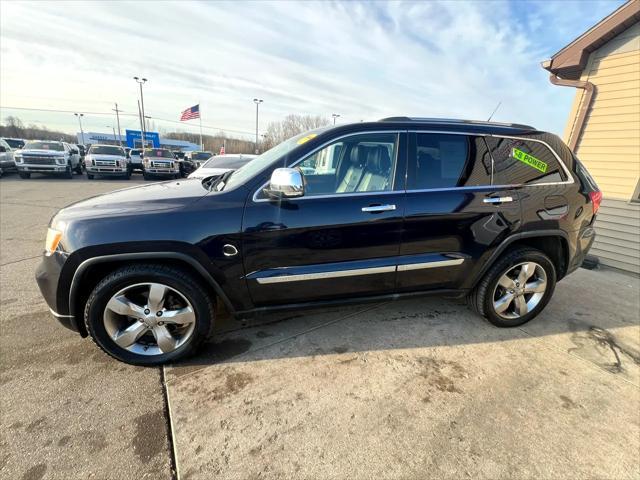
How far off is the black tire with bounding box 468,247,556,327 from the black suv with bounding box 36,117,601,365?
1 cm

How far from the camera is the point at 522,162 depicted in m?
2.87

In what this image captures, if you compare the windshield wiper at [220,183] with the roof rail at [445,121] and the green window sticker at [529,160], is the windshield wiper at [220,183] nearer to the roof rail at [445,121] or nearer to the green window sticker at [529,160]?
the roof rail at [445,121]

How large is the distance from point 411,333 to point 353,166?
1602 mm

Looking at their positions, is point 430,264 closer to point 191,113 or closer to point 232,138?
point 191,113

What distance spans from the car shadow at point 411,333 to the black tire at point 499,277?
0.38 feet

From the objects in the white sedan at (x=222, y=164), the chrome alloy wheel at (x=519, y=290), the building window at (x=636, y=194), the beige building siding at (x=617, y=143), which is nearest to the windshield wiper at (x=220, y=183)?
the chrome alloy wheel at (x=519, y=290)

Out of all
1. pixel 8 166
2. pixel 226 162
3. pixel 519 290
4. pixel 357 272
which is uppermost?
pixel 226 162

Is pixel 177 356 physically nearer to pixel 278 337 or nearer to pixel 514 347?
pixel 278 337

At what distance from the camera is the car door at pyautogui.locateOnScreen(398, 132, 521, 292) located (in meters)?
2.61

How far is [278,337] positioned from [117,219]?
5.15 ft

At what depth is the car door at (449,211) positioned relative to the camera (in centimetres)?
261

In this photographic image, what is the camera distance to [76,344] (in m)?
2.68

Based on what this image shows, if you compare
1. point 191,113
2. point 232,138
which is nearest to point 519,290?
point 191,113

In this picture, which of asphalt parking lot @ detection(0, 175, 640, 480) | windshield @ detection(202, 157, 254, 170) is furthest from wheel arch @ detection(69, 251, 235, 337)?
windshield @ detection(202, 157, 254, 170)
